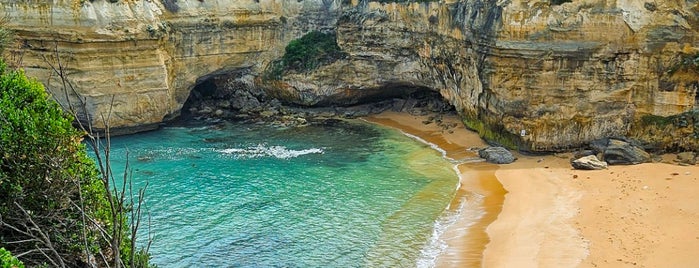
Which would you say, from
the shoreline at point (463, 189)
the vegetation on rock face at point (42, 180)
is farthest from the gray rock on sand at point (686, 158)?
the vegetation on rock face at point (42, 180)

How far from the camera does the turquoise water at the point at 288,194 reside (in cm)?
1789

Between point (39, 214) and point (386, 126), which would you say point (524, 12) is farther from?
point (39, 214)

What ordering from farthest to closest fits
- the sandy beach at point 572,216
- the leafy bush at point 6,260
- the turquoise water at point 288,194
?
the turquoise water at point 288,194, the sandy beach at point 572,216, the leafy bush at point 6,260

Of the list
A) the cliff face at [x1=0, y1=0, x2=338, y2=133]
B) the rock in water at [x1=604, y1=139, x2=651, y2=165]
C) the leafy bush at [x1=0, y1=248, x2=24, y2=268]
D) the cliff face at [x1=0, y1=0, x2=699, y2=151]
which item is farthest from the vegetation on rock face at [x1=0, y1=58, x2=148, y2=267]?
the rock in water at [x1=604, y1=139, x2=651, y2=165]

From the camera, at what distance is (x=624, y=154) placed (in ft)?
78.3

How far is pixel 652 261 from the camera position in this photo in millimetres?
15594

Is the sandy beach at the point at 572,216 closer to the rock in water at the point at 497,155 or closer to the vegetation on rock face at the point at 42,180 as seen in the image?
the rock in water at the point at 497,155

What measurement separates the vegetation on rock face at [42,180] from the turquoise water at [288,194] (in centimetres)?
677

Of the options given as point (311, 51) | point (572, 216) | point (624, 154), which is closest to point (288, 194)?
point (572, 216)

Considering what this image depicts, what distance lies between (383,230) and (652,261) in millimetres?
7719

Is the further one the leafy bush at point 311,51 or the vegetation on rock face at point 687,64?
the leafy bush at point 311,51

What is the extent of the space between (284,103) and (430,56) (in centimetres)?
1066

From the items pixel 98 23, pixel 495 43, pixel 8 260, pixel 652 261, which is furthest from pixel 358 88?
pixel 8 260

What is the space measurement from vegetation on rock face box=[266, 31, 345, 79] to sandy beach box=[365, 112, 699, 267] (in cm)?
1306
